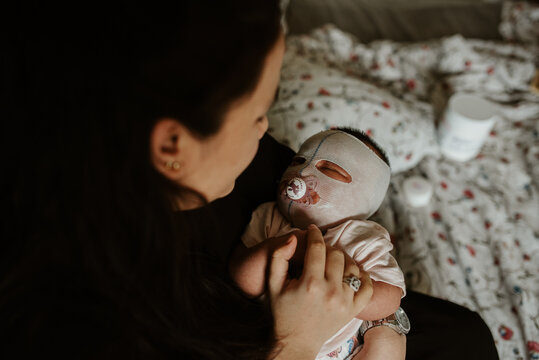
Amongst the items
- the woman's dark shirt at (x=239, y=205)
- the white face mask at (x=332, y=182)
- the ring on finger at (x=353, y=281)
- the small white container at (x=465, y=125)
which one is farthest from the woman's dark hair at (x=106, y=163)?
the small white container at (x=465, y=125)

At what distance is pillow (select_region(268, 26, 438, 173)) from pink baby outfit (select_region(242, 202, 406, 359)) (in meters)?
0.37

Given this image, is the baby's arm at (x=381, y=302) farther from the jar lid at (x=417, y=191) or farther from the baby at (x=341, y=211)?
the jar lid at (x=417, y=191)

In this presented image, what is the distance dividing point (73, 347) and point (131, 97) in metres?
0.35

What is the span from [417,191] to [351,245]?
1.76 ft

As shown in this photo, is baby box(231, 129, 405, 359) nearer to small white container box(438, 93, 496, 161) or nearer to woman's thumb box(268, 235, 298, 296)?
woman's thumb box(268, 235, 298, 296)

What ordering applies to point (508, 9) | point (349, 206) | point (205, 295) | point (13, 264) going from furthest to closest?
point (508, 9), point (349, 206), point (205, 295), point (13, 264)

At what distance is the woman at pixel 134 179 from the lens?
45 cm

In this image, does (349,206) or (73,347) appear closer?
(73,347)

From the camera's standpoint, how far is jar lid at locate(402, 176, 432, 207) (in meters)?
1.28

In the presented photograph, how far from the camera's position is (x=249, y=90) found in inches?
20.9

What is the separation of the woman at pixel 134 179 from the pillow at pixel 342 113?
23.6 inches

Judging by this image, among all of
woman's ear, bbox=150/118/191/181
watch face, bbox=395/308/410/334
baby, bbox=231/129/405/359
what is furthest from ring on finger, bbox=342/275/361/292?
woman's ear, bbox=150/118/191/181

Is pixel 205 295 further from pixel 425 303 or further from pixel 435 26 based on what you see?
pixel 435 26

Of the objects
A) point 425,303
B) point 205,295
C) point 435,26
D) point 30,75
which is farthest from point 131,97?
point 435,26
